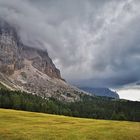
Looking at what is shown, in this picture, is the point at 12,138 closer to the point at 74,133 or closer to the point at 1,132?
the point at 1,132

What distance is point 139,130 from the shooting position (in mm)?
63125

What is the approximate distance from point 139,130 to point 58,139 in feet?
57.4

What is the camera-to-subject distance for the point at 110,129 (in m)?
64.2

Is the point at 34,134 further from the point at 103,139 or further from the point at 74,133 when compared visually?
the point at 103,139

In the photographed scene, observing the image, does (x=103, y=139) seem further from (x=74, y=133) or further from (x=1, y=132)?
(x=1, y=132)

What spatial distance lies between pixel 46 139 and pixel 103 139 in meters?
9.12

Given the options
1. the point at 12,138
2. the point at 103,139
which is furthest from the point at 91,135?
the point at 12,138

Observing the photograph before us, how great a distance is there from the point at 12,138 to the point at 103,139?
47.6ft

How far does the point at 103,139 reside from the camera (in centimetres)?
5450

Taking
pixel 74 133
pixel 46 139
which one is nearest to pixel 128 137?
pixel 74 133

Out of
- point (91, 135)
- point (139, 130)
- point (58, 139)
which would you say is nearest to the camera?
point (58, 139)

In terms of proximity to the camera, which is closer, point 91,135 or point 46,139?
point 46,139

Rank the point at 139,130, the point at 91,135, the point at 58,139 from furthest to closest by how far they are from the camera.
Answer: the point at 139,130 < the point at 91,135 < the point at 58,139

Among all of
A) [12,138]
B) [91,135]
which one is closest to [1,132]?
[12,138]
